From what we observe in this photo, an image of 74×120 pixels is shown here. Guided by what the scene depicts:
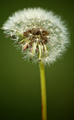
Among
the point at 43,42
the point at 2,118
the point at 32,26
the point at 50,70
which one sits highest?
the point at 32,26

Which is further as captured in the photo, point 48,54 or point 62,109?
point 62,109

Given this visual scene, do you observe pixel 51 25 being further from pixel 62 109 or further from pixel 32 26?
pixel 62 109

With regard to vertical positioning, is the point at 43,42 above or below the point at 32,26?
below

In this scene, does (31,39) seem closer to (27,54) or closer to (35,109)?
(27,54)

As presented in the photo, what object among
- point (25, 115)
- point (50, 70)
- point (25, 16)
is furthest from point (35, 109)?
point (25, 16)
